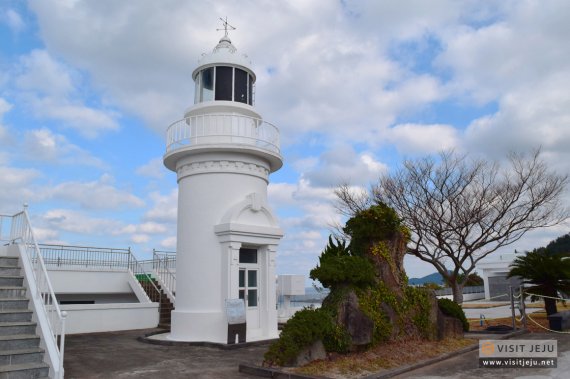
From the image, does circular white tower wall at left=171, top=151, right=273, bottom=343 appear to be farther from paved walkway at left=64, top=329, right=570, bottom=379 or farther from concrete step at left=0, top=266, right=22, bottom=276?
concrete step at left=0, top=266, right=22, bottom=276

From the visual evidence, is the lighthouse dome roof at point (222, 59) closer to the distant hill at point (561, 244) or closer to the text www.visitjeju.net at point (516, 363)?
the text www.visitjeju.net at point (516, 363)

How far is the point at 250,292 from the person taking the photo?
13.0 m

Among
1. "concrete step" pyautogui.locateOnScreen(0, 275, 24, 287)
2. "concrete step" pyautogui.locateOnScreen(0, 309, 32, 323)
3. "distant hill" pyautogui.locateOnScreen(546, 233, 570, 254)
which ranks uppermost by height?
A: "distant hill" pyautogui.locateOnScreen(546, 233, 570, 254)

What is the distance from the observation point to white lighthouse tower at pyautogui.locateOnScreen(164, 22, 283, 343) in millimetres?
12367

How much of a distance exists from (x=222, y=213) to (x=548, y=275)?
32.1 feet

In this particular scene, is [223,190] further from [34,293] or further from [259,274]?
[34,293]

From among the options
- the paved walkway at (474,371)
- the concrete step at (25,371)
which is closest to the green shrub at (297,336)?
the paved walkway at (474,371)

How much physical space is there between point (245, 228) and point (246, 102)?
3901 millimetres

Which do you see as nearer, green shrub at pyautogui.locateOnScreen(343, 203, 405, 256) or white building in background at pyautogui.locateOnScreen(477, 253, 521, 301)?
green shrub at pyautogui.locateOnScreen(343, 203, 405, 256)

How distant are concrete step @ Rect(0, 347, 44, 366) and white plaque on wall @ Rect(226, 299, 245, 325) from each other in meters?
4.84

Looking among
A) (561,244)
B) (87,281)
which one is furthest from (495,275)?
(87,281)

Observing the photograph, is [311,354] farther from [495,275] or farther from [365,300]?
[495,275]

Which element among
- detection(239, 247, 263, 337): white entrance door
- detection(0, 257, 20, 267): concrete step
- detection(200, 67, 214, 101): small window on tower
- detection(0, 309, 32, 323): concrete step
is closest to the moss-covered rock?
detection(239, 247, 263, 337): white entrance door

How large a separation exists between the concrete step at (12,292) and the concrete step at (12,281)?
206 millimetres
